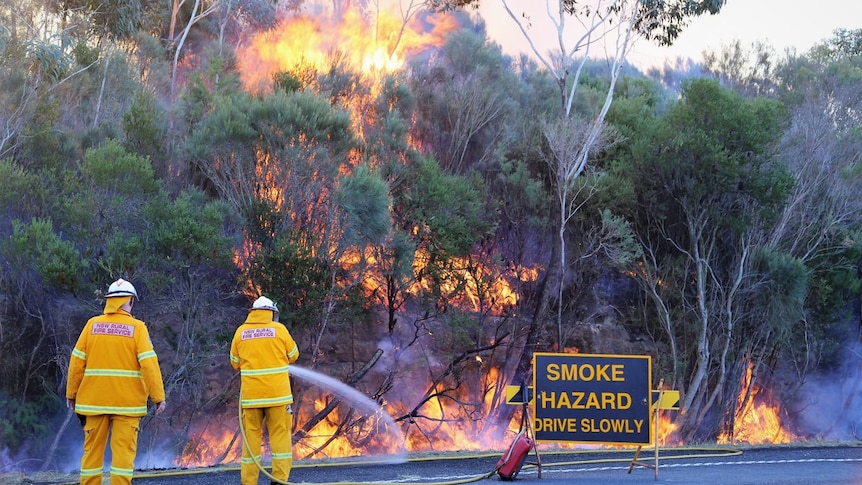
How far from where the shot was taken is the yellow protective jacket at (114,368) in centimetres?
696

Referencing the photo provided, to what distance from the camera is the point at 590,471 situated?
10.4m

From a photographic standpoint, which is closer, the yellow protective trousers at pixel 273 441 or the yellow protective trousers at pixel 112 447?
the yellow protective trousers at pixel 112 447

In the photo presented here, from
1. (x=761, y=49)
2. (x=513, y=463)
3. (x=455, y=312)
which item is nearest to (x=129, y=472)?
(x=513, y=463)

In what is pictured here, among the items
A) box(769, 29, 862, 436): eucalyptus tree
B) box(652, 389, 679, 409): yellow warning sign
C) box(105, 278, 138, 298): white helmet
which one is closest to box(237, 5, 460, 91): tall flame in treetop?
box(769, 29, 862, 436): eucalyptus tree

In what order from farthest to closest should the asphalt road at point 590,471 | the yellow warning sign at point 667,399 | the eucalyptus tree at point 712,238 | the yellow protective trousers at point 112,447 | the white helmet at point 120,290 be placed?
the eucalyptus tree at point 712,238
the yellow warning sign at point 667,399
the asphalt road at point 590,471
the white helmet at point 120,290
the yellow protective trousers at point 112,447

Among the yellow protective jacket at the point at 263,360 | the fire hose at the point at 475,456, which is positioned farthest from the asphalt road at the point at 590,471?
the yellow protective jacket at the point at 263,360

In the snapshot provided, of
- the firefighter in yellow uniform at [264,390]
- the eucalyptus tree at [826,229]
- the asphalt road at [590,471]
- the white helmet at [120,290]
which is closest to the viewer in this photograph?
the white helmet at [120,290]

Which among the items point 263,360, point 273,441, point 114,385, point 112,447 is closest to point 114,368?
point 114,385

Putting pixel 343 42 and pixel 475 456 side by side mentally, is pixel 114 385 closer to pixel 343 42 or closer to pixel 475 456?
pixel 475 456

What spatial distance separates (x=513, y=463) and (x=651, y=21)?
19.0 meters

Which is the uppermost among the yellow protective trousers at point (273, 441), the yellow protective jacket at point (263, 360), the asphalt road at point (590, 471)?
the yellow protective jacket at point (263, 360)

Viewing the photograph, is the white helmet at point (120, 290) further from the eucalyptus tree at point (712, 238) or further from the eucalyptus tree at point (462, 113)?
the eucalyptus tree at point (712, 238)

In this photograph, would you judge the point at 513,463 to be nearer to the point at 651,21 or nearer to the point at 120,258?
the point at 120,258

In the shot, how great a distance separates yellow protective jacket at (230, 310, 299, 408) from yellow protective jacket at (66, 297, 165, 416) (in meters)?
0.91
